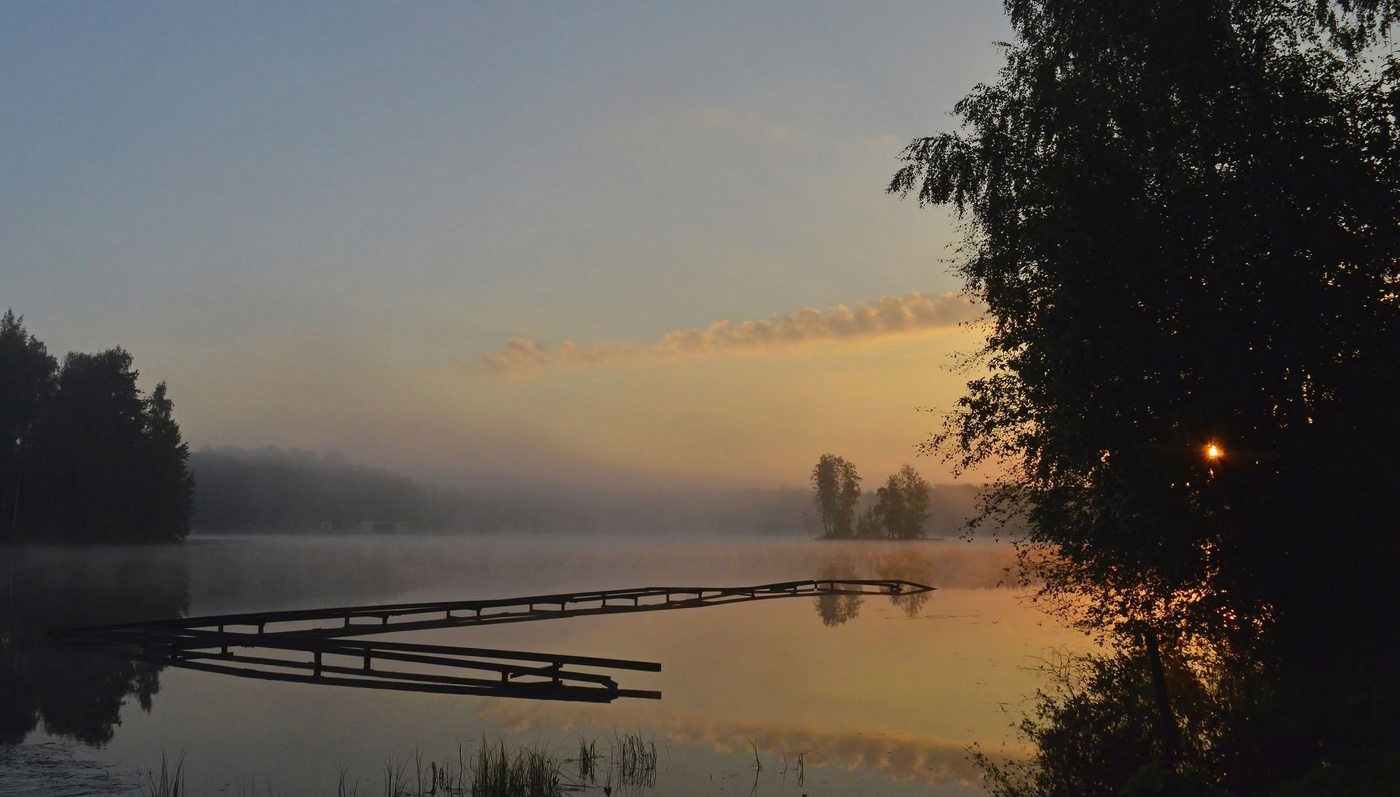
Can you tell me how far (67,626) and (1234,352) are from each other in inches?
1386

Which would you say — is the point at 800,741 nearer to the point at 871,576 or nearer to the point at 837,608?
the point at 837,608

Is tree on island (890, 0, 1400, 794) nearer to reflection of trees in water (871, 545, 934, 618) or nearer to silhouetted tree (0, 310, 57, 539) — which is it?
reflection of trees in water (871, 545, 934, 618)

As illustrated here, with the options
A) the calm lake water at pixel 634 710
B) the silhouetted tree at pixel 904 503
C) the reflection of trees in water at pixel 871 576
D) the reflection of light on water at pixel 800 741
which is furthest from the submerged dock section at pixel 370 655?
the silhouetted tree at pixel 904 503

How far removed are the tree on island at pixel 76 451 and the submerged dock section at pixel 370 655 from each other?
5344 cm

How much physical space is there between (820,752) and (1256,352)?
9.42 m

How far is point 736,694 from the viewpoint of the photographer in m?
20.9

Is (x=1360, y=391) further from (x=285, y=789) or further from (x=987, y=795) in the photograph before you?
(x=285, y=789)

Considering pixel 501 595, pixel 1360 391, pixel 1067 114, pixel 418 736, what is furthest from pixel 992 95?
pixel 501 595

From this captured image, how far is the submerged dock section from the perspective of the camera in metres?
19.3

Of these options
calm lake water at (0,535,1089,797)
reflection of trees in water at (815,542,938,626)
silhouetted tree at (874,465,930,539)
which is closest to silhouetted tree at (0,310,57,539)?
calm lake water at (0,535,1089,797)

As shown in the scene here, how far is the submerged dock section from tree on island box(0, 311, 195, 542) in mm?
53443

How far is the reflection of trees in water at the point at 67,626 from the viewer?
1714 cm

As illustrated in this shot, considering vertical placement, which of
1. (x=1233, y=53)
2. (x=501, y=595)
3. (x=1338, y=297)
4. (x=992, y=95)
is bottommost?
(x=501, y=595)

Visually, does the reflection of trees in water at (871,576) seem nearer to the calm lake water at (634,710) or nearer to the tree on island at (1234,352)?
the calm lake water at (634,710)
